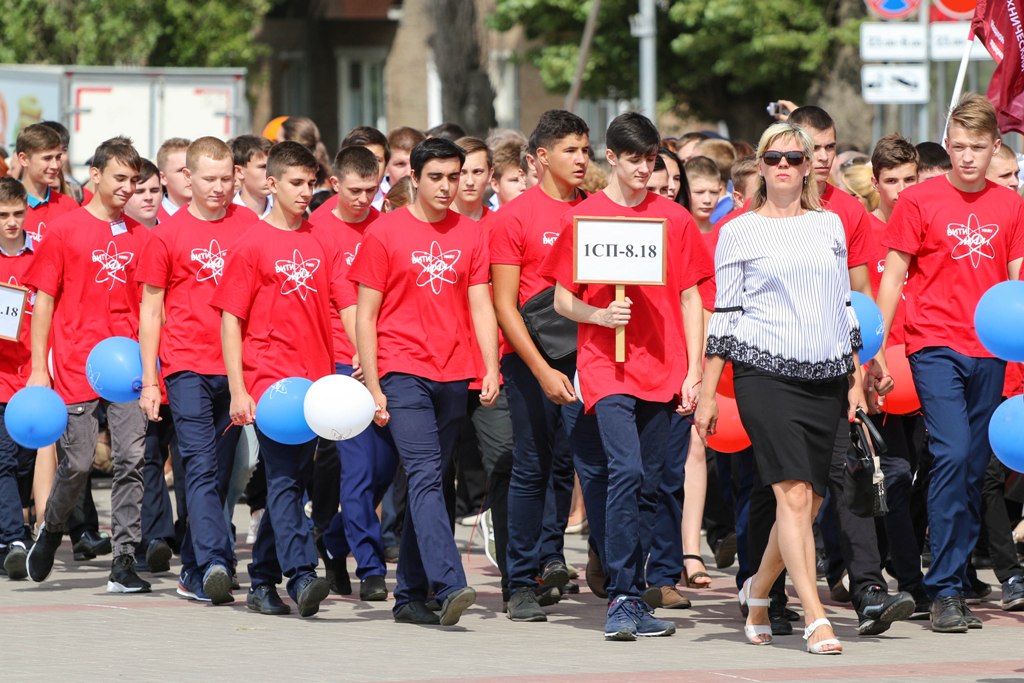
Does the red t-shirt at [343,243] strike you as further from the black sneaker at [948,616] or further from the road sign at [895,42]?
the road sign at [895,42]

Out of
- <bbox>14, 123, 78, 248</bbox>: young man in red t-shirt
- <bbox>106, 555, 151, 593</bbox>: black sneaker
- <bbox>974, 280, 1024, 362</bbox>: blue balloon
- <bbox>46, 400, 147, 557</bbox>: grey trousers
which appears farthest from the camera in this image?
<bbox>14, 123, 78, 248</bbox>: young man in red t-shirt

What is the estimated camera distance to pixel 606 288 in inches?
338

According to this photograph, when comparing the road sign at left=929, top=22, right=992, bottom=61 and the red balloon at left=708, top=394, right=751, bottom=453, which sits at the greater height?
the road sign at left=929, top=22, right=992, bottom=61

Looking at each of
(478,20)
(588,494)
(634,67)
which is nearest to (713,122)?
(634,67)

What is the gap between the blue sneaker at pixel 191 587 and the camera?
9.54 metres

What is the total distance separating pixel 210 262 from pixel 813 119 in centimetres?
308

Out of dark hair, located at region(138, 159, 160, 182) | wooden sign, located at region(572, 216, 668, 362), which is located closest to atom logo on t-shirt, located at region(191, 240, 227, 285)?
dark hair, located at region(138, 159, 160, 182)

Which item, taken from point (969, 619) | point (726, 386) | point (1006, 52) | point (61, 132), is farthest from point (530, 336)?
point (61, 132)

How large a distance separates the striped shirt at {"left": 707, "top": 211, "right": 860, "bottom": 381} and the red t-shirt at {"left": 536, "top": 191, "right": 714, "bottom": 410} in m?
0.45

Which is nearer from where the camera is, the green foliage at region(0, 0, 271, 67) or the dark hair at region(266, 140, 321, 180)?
the dark hair at region(266, 140, 321, 180)

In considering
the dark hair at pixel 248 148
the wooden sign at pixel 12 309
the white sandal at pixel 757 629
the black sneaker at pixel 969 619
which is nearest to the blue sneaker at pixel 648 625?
the white sandal at pixel 757 629

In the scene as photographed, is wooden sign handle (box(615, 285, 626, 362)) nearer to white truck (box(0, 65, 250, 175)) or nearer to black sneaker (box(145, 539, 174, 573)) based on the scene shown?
black sneaker (box(145, 539, 174, 573))

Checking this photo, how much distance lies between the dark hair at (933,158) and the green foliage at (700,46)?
63.6ft

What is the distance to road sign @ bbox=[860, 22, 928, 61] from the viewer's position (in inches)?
711
